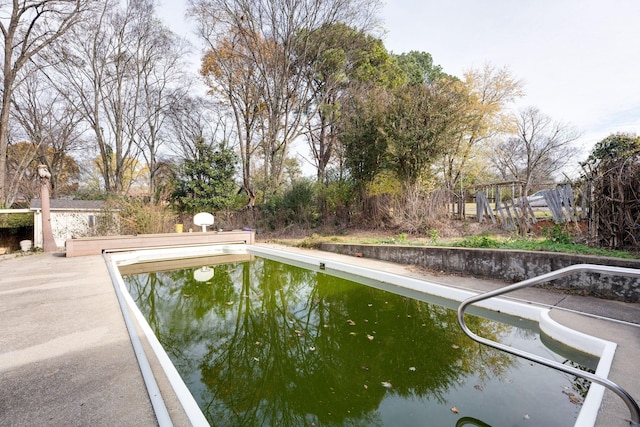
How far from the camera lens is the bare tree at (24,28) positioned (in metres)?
9.60

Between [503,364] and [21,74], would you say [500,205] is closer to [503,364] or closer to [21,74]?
[503,364]

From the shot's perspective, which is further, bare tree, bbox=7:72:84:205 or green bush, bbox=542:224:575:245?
bare tree, bbox=7:72:84:205

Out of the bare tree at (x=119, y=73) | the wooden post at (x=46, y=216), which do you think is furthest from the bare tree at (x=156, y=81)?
the wooden post at (x=46, y=216)

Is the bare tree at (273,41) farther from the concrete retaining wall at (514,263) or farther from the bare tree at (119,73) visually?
the concrete retaining wall at (514,263)

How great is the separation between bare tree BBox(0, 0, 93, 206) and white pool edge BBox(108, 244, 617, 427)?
6.95 metres

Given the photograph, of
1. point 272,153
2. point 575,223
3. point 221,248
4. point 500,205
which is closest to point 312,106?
point 272,153

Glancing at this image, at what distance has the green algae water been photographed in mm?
2084

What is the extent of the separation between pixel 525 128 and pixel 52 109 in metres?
28.8

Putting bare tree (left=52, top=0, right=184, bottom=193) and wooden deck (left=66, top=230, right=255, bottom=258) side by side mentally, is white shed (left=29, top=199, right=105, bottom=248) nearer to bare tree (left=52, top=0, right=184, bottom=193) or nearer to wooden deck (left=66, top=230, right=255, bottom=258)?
wooden deck (left=66, top=230, right=255, bottom=258)

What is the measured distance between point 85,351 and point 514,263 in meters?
5.47

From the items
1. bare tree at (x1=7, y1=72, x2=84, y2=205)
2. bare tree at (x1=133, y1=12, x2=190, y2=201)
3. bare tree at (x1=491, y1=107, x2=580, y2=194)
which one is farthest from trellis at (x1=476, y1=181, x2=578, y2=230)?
bare tree at (x1=7, y1=72, x2=84, y2=205)

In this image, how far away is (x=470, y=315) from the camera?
378 cm

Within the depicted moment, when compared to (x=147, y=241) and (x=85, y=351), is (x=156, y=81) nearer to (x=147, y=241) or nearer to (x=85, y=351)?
(x=147, y=241)

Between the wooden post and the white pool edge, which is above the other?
the wooden post
